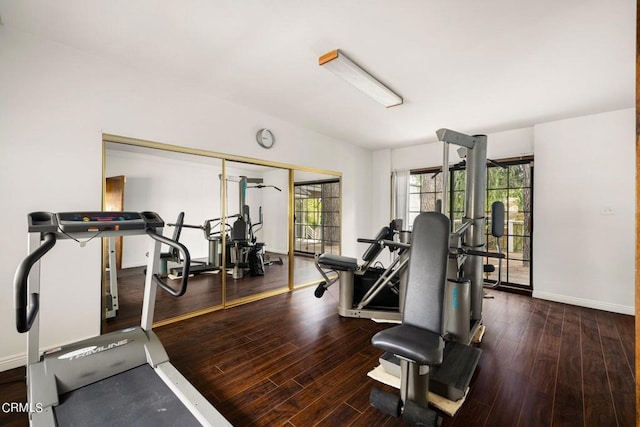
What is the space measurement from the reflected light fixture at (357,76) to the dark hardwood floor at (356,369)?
8.34 ft

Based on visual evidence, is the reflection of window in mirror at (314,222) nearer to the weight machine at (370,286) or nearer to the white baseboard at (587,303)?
the weight machine at (370,286)

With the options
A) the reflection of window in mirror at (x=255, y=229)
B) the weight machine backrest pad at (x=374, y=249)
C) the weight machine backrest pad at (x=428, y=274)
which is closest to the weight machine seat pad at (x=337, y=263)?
the weight machine backrest pad at (x=374, y=249)

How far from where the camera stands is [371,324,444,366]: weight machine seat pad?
1.34m

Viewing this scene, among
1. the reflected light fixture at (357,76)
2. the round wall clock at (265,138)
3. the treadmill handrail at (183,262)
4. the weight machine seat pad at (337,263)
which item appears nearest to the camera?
the treadmill handrail at (183,262)

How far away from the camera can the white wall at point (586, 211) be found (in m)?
3.38

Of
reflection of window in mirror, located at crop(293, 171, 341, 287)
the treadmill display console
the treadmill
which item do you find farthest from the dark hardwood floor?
reflection of window in mirror, located at crop(293, 171, 341, 287)

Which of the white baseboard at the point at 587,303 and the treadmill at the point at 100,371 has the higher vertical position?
the treadmill at the point at 100,371

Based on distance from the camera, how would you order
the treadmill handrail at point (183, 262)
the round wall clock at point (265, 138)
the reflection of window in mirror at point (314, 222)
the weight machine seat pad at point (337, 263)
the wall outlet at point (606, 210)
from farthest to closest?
the reflection of window in mirror at point (314, 222), the round wall clock at point (265, 138), the wall outlet at point (606, 210), the weight machine seat pad at point (337, 263), the treadmill handrail at point (183, 262)

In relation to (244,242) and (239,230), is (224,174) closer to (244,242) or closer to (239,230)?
(239,230)

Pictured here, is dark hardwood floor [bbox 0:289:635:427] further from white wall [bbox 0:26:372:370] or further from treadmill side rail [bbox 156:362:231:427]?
white wall [bbox 0:26:372:370]

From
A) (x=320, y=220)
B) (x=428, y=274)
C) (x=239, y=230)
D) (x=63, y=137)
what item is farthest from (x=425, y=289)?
(x=320, y=220)

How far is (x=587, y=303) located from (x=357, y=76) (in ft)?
13.7

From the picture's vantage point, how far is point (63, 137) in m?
2.30

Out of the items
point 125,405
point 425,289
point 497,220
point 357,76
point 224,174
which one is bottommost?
point 125,405
